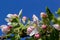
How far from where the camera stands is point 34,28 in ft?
3.24

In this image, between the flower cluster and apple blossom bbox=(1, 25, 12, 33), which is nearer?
the flower cluster

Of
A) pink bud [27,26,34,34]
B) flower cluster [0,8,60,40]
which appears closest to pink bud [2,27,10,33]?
flower cluster [0,8,60,40]

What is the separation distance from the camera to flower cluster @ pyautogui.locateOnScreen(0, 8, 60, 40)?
928mm

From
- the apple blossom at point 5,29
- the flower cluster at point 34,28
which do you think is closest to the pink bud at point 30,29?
the flower cluster at point 34,28

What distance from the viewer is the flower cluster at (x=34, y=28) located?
0.93 meters

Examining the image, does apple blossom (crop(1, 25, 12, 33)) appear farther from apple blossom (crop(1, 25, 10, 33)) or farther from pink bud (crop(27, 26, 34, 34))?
pink bud (crop(27, 26, 34, 34))

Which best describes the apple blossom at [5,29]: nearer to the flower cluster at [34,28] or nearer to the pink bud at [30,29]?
the flower cluster at [34,28]

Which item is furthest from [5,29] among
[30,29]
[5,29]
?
[30,29]

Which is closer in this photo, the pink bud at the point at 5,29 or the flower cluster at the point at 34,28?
the flower cluster at the point at 34,28

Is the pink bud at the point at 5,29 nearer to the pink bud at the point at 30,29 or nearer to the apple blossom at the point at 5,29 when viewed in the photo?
the apple blossom at the point at 5,29

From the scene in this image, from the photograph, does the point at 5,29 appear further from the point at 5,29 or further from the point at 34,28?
the point at 34,28

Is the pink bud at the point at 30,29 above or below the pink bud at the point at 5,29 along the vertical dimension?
below

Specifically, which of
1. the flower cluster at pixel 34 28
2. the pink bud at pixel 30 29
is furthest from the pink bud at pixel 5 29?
the pink bud at pixel 30 29

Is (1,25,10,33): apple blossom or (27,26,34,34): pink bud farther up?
(1,25,10,33): apple blossom
